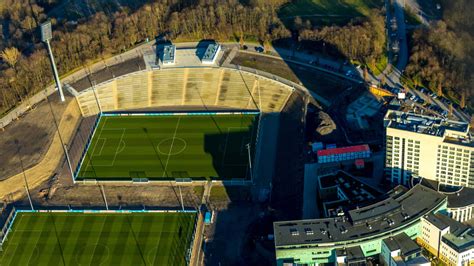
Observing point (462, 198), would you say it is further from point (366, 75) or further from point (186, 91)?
point (186, 91)

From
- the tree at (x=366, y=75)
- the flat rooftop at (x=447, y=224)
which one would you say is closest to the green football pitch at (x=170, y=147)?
the tree at (x=366, y=75)

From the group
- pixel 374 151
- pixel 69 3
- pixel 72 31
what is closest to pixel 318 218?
pixel 374 151

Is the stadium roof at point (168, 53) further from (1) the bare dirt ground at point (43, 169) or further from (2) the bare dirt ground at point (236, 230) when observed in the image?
(2) the bare dirt ground at point (236, 230)

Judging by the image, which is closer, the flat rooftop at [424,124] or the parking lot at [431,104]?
the flat rooftop at [424,124]

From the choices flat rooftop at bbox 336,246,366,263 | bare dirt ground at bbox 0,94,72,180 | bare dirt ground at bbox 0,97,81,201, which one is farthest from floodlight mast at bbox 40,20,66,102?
flat rooftop at bbox 336,246,366,263

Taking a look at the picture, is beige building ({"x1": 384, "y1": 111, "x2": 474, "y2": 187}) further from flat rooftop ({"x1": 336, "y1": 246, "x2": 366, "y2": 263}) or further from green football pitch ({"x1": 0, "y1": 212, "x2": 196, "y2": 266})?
green football pitch ({"x1": 0, "y1": 212, "x2": 196, "y2": 266})

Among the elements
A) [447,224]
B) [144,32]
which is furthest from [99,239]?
[144,32]

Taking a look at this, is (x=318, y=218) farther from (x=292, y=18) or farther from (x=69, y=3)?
(x=69, y=3)

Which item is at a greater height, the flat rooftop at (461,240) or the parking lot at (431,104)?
the parking lot at (431,104)
